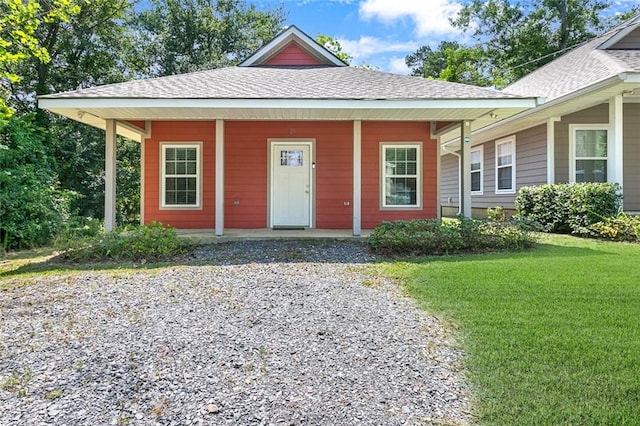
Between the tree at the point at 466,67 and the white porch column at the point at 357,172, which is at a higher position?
the tree at the point at 466,67

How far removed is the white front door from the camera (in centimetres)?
984

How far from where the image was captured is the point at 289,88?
8289 mm

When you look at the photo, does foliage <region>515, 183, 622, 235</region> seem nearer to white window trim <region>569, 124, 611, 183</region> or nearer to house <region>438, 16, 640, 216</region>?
house <region>438, 16, 640, 216</region>

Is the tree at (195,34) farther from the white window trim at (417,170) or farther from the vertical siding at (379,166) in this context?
the white window trim at (417,170)

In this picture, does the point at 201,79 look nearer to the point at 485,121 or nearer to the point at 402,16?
the point at 485,121

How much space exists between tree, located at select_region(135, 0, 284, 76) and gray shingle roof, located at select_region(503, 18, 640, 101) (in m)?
13.7

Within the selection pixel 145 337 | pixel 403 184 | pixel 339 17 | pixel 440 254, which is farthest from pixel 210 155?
pixel 339 17

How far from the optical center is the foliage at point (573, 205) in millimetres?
8148

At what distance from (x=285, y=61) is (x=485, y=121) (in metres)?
5.53

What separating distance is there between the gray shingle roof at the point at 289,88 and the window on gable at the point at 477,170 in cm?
562

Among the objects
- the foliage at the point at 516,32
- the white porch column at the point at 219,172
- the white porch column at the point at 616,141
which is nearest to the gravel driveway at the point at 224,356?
the white porch column at the point at 219,172

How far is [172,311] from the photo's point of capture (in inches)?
156

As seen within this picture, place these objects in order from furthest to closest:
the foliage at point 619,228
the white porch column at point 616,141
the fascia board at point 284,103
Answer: the white porch column at point 616,141 < the foliage at point 619,228 < the fascia board at point 284,103

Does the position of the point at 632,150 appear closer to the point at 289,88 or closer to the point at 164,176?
the point at 289,88
